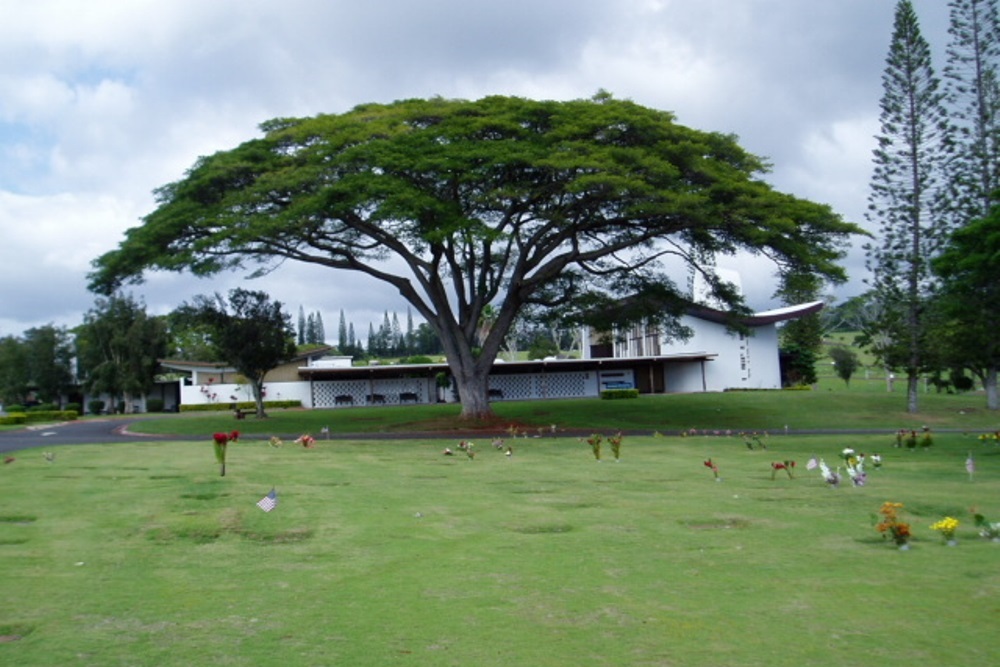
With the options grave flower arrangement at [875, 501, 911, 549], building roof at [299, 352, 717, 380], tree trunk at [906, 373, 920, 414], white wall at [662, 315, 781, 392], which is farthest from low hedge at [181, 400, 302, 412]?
grave flower arrangement at [875, 501, 911, 549]

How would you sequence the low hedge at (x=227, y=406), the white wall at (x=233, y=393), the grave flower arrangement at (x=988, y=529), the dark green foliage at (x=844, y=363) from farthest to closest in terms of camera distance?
the white wall at (x=233, y=393) < the dark green foliage at (x=844, y=363) < the low hedge at (x=227, y=406) < the grave flower arrangement at (x=988, y=529)

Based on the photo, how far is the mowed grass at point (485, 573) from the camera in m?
5.54

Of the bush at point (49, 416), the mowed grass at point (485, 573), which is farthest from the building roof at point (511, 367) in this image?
the mowed grass at point (485, 573)

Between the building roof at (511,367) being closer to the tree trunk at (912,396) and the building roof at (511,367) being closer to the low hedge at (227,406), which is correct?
the low hedge at (227,406)

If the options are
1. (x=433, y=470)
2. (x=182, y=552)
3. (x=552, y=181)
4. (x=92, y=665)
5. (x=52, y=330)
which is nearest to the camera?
(x=92, y=665)

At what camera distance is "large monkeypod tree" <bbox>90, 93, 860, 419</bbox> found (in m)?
26.4

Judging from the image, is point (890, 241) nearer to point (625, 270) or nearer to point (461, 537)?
point (625, 270)

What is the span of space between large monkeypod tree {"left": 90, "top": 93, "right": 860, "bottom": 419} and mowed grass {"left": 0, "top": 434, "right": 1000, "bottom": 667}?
14.2 metres

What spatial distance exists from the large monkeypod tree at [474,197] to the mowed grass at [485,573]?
560 inches

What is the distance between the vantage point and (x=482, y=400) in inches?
1278

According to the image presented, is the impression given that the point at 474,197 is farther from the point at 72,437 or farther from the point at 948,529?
the point at 948,529

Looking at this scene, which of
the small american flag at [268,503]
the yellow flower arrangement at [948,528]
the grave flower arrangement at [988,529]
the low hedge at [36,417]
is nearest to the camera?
the yellow flower arrangement at [948,528]

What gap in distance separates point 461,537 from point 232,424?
27.2 meters

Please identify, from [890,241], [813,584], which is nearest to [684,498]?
[813,584]
